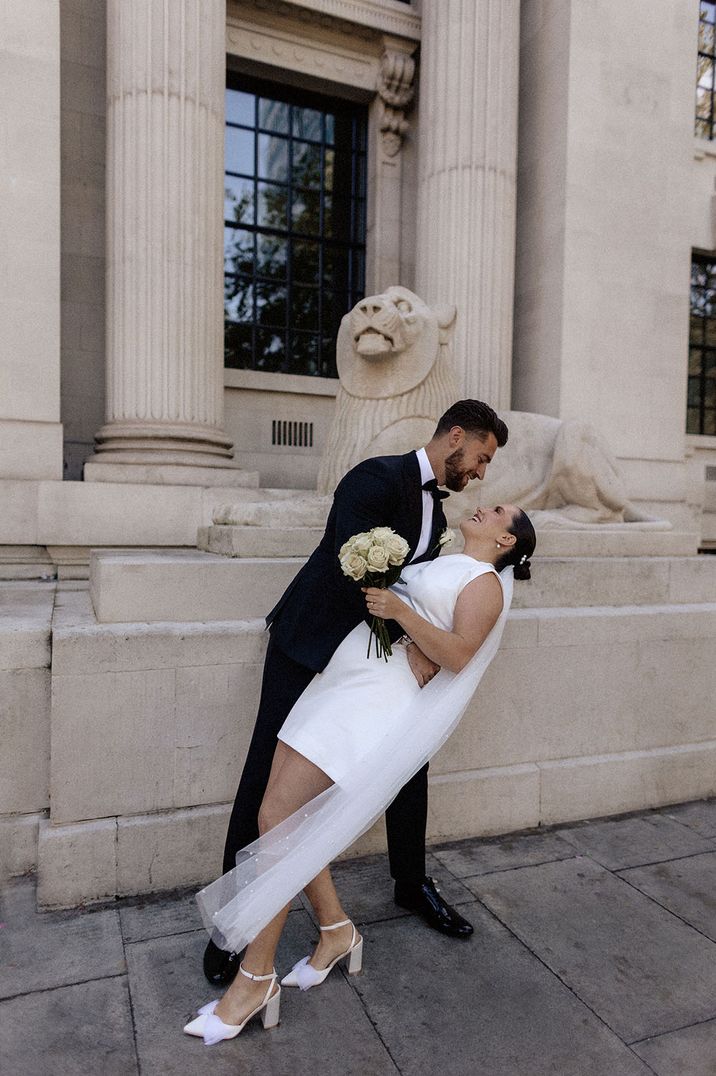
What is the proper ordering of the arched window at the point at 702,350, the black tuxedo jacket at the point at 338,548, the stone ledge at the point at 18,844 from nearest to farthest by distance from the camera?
1. the black tuxedo jacket at the point at 338,548
2. the stone ledge at the point at 18,844
3. the arched window at the point at 702,350

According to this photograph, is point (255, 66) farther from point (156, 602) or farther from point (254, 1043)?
point (254, 1043)

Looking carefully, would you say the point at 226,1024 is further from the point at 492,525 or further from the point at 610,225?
the point at 610,225

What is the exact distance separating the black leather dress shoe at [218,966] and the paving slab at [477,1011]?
0.49 metres

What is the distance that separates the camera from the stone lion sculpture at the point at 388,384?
4.94 metres

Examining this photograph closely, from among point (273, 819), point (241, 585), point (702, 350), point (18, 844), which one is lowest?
point (18, 844)

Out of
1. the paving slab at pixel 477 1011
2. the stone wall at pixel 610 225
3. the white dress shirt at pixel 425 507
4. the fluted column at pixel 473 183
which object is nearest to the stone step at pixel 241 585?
the white dress shirt at pixel 425 507

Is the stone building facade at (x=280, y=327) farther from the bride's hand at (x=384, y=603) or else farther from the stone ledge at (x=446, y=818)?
the bride's hand at (x=384, y=603)

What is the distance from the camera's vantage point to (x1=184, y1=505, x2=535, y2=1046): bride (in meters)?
2.46

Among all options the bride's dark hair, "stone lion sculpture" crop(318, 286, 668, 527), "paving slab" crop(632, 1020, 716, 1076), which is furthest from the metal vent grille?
"paving slab" crop(632, 1020, 716, 1076)

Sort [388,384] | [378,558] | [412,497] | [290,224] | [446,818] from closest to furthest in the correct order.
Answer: [378,558] → [412,497] → [446,818] → [388,384] → [290,224]

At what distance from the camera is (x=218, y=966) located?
9.07 feet

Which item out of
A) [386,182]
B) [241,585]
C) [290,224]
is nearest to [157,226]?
[290,224]

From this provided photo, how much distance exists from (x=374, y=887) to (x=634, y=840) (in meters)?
1.60

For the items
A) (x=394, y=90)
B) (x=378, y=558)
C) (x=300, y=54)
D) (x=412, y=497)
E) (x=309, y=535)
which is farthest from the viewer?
(x=394, y=90)
